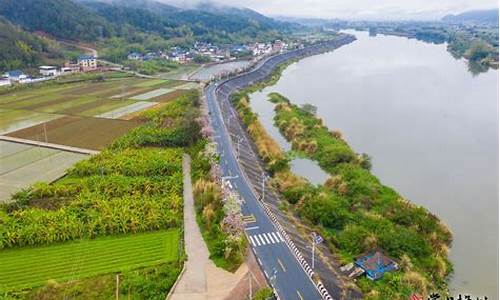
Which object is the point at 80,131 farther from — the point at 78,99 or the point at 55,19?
the point at 55,19

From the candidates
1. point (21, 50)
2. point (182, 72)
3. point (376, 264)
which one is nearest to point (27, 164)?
point (376, 264)

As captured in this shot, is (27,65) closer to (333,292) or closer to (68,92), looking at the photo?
(68,92)

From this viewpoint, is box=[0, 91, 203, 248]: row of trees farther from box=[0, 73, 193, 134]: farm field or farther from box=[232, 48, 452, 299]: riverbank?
box=[0, 73, 193, 134]: farm field

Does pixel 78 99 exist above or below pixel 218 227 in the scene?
below

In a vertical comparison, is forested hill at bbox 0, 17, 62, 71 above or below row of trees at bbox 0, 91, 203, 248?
above

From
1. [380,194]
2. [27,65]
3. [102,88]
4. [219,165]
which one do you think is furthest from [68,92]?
[380,194]

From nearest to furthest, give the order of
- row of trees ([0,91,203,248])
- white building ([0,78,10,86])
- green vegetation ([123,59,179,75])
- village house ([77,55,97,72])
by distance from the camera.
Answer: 1. row of trees ([0,91,203,248])
2. white building ([0,78,10,86])
3. village house ([77,55,97,72])
4. green vegetation ([123,59,179,75])

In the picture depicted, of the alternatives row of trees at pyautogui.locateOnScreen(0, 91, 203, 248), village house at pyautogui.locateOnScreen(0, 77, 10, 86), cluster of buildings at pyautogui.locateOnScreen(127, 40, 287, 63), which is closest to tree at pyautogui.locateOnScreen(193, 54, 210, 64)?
cluster of buildings at pyautogui.locateOnScreen(127, 40, 287, 63)

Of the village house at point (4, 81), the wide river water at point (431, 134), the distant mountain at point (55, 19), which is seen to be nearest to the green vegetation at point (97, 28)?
the distant mountain at point (55, 19)
